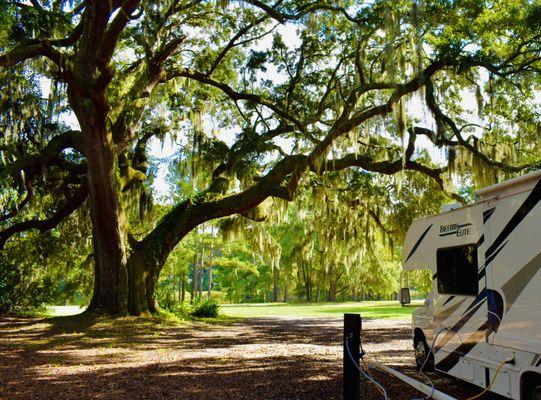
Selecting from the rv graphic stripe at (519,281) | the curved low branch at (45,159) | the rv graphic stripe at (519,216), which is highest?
the curved low branch at (45,159)

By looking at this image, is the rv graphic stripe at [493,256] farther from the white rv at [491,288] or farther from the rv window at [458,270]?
the rv window at [458,270]

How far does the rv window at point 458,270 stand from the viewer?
6.05 metres

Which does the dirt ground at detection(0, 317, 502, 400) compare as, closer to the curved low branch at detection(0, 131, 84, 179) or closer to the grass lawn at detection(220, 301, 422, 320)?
the curved low branch at detection(0, 131, 84, 179)

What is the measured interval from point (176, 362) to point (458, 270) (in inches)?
197

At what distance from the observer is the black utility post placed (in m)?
4.70

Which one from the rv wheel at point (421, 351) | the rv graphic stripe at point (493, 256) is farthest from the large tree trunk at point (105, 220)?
the rv graphic stripe at point (493, 256)

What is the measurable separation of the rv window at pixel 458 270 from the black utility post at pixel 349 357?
6.28ft

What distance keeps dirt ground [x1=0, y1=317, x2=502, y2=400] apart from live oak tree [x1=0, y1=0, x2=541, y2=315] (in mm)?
2226

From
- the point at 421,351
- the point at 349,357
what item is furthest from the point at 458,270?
the point at 349,357

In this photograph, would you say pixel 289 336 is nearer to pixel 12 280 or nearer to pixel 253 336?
pixel 253 336

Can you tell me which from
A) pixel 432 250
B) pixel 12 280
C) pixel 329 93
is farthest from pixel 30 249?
pixel 432 250

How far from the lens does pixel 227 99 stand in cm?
1883

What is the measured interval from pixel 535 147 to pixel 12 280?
1947 cm

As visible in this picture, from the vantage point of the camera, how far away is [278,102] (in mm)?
16047
